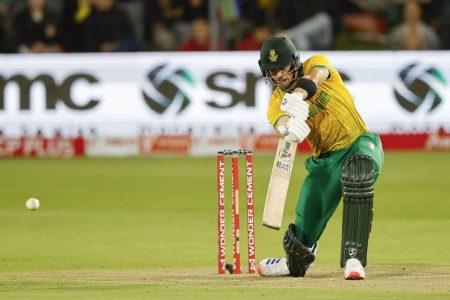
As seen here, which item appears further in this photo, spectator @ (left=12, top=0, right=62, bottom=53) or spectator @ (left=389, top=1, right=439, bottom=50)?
spectator @ (left=12, top=0, right=62, bottom=53)

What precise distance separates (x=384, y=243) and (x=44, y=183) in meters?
5.83

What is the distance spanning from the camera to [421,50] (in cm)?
1891

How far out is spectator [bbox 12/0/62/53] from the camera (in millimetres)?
19359

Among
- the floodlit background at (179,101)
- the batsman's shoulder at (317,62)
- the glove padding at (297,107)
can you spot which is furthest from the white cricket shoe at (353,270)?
the floodlit background at (179,101)

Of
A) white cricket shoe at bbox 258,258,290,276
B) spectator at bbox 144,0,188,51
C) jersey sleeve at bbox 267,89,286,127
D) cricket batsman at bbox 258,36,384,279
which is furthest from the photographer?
spectator at bbox 144,0,188,51

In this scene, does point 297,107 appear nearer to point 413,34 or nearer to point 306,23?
point 413,34

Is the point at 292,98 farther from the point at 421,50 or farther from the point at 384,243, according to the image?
the point at 421,50

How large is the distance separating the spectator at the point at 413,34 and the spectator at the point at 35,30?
479 centimetres

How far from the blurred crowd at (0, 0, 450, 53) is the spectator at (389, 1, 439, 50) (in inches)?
0.5

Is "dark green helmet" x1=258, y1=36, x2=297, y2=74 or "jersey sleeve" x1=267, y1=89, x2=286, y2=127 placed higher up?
"dark green helmet" x1=258, y1=36, x2=297, y2=74

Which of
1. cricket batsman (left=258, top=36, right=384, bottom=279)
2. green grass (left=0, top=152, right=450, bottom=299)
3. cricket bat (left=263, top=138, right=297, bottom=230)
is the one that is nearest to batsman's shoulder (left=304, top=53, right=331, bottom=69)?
cricket batsman (left=258, top=36, right=384, bottom=279)

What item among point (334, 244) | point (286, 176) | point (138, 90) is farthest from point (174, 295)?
point (138, 90)

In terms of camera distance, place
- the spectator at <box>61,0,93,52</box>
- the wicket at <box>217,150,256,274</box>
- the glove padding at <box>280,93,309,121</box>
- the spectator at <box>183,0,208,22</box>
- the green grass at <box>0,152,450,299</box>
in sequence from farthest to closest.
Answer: the spectator at <box>183,0,208,22</box> → the spectator at <box>61,0,93,52</box> → the wicket at <box>217,150,256,274</box> → the green grass at <box>0,152,450,299</box> → the glove padding at <box>280,93,309,121</box>

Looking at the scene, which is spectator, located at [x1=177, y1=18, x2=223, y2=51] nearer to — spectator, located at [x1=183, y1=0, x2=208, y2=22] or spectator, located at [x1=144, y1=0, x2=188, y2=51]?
spectator, located at [x1=183, y1=0, x2=208, y2=22]
